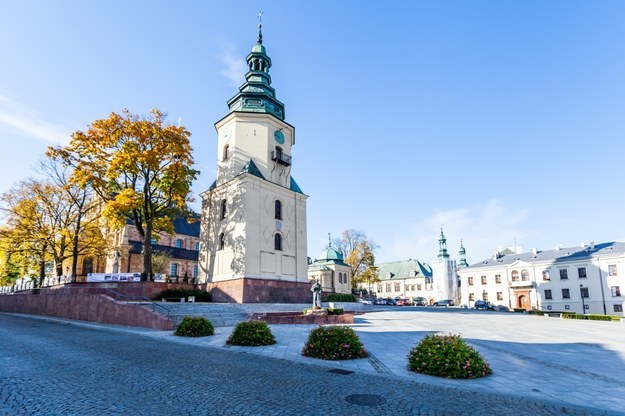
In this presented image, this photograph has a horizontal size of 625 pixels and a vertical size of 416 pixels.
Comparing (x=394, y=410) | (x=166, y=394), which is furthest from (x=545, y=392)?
(x=166, y=394)

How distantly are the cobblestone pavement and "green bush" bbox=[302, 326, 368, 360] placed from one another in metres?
1.14

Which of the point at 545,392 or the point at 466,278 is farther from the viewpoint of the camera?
the point at 466,278

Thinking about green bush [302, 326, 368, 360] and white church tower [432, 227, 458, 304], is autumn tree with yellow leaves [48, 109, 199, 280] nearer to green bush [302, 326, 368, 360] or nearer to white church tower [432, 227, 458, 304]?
green bush [302, 326, 368, 360]

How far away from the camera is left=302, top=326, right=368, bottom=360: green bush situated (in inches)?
412

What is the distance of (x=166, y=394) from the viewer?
649 cm

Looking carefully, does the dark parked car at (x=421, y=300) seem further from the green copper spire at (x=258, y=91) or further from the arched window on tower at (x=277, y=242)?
the green copper spire at (x=258, y=91)

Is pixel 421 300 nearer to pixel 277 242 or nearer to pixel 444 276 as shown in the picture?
pixel 444 276

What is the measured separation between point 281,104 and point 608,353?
103ft

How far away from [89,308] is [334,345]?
19085 millimetres

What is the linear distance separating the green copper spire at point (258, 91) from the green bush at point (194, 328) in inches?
878

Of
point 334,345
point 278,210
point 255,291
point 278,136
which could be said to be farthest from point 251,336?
point 278,136

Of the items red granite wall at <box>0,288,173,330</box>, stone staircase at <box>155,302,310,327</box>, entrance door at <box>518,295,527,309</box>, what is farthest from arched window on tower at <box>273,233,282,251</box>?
entrance door at <box>518,295,527,309</box>

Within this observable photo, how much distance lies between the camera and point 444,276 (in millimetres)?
79062

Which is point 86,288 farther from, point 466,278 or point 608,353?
→ point 466,278
